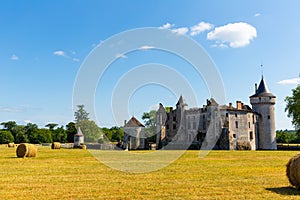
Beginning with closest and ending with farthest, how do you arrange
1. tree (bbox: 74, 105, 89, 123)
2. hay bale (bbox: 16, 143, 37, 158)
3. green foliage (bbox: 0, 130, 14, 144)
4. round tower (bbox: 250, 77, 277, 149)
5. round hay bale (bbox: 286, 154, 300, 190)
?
round hay bale (bbox: 286, 154, 300, 190)
hay bale (bbox: 16, 143, 37, 158)
tree (bbox: 74, 105, 89, 123)
round tower (bbox: 250, 77, 277, 149)
green foliage (bbox: 0, 130, 14, 144)

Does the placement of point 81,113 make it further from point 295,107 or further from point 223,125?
point 295,107

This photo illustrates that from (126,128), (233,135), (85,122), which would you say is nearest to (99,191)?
(233,135)

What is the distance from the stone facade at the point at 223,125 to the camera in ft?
178

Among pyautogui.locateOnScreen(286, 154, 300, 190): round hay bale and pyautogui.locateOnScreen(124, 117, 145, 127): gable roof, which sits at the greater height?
pyautogui.locateOnScreen(124, 117, 145, 127): gable roof

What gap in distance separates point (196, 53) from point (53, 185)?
44.0 feet

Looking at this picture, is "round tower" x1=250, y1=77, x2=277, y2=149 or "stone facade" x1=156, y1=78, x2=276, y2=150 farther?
"round tower" x1=250, y1=77, x2=277, y2=149

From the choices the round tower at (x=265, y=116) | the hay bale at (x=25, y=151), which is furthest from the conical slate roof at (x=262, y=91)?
the hay bale at (x=25, y=151)

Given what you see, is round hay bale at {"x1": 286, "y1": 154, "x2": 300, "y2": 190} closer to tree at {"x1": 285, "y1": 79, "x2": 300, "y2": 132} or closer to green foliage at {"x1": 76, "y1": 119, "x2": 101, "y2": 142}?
tree at {"x1": 285, "y1": 79, "x2": 300, "y2": 132}

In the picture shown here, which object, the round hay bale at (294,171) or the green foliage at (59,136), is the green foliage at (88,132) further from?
the round hay bale at (294,171)

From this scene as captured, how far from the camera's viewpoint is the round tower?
190 feet

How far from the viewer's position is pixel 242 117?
55.3 m

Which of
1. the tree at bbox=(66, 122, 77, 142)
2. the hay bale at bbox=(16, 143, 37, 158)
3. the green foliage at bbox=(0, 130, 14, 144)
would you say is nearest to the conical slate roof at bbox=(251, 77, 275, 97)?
the hay bale at bbox=(16, 143, 37, 158)

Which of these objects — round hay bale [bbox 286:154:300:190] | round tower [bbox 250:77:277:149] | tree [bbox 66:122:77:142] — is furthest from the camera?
tree [bbox 66:122:77:142]

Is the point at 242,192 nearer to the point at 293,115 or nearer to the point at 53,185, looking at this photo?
the point at 53,185
